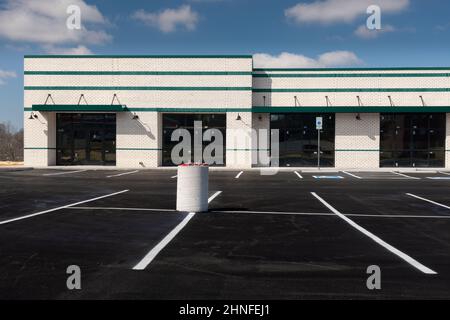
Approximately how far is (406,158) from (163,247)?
25898 millimetres

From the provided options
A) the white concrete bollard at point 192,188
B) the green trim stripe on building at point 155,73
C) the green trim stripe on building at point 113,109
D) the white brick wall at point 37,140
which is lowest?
the white concrete bollard at point 192,188

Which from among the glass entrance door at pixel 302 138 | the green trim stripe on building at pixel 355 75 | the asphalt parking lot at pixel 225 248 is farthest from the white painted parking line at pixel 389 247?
the green trim stripe on building at pixel 355 75

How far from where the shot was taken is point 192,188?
9.99 metres

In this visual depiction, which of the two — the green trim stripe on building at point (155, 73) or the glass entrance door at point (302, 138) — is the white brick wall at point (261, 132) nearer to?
the glass entrance door at point (302, 138)

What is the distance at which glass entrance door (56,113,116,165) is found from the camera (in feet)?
95.6

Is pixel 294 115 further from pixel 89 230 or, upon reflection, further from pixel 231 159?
pixel 89 230

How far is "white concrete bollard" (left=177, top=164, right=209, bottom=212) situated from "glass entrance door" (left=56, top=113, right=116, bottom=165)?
66.4 ft

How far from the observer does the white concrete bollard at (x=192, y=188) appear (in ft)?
32.6

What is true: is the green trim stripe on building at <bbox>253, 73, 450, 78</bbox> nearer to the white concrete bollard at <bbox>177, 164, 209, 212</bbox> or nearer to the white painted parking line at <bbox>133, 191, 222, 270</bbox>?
the white concrete bollard at <bbox>177, 164, 209, 212</bbox>

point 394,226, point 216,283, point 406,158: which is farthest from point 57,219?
point 406,158

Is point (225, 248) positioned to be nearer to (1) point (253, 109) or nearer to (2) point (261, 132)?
(1) point (253, 109)

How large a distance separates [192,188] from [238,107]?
18.6m

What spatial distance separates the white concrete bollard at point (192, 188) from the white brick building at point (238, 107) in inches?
717

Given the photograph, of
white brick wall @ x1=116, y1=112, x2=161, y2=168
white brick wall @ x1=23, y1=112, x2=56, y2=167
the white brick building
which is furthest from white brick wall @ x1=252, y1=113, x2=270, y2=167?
white brick wall @ x1=23, y1=112, x2=56, y2=167
